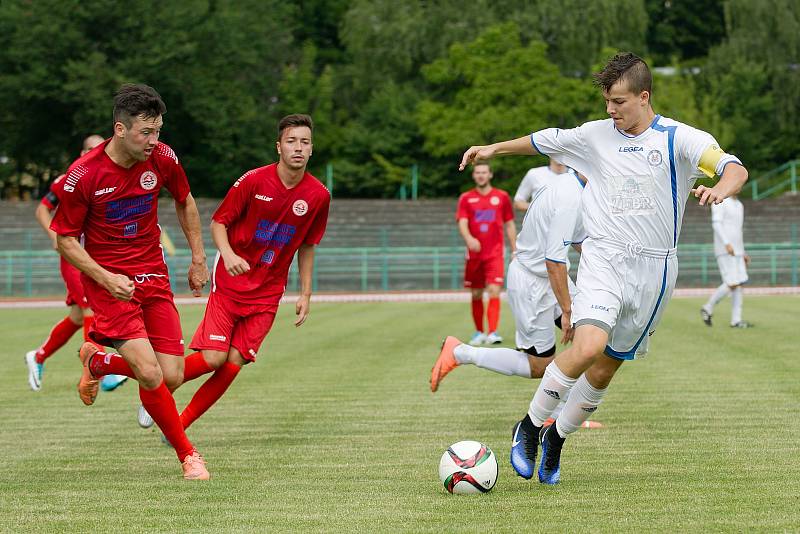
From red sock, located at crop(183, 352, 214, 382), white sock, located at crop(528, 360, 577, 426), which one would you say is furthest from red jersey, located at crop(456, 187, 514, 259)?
white sock, located at crop(528, 360, 577, 426)

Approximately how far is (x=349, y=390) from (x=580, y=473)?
14.1 ft

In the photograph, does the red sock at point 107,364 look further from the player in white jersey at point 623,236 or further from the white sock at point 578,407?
the white sock at point 578,407

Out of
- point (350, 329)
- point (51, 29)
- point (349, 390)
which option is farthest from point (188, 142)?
→ point (349, 390)

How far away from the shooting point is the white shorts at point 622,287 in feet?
19.9

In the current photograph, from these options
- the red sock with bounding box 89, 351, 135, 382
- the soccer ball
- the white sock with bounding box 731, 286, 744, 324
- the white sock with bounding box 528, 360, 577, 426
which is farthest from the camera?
the white sock with bounding box 731, 286, 744, 324

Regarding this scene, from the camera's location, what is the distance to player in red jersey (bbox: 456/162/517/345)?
49.4 feet

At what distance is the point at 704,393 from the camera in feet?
32.8

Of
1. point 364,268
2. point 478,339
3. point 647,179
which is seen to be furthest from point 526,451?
point 364,268

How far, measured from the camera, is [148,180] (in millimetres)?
6863

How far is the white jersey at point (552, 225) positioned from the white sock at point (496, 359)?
0.65m

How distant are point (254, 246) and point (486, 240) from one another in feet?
25.7

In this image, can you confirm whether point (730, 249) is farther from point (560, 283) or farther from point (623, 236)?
point (623, 236)

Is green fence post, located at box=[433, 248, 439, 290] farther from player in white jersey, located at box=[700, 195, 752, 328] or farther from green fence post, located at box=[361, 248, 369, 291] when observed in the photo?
player in white jersey, located at box=[700, 195, 752, 328]

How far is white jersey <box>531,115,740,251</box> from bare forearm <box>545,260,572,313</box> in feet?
5.05
